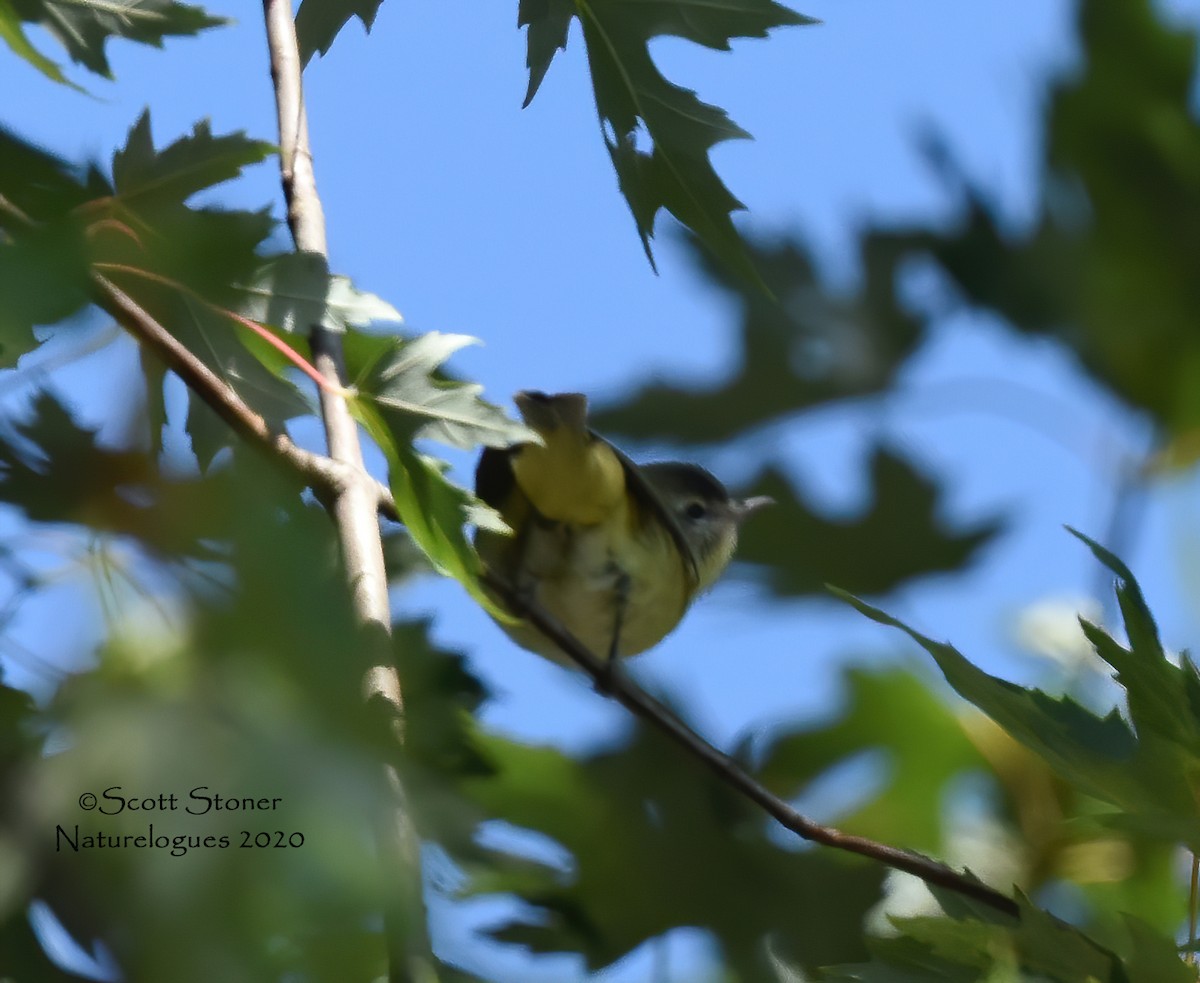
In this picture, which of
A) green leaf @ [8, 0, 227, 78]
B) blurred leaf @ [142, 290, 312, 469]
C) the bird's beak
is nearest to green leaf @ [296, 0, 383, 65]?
green leaf @ [8, 0, 227, 78]

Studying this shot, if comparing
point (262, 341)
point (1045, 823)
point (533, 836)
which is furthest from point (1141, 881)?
point (262, 341)

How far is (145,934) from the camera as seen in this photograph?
0.59 meters

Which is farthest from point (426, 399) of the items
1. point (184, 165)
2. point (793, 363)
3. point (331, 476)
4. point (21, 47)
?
point (793, 363)

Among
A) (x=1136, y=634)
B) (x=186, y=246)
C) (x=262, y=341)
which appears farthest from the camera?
(x=262, y=341)

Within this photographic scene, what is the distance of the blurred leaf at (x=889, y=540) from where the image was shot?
2980 millimetres

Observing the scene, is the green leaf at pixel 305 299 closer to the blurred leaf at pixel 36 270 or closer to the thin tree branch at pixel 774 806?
the blurred leaf at pixel 36 270

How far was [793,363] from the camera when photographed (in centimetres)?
347

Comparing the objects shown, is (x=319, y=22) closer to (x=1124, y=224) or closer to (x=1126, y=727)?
(x=1126, y=727)

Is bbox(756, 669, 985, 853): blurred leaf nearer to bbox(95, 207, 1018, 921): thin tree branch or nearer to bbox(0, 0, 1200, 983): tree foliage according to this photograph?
bbox(0, 0, 1200, 983): tree foliage

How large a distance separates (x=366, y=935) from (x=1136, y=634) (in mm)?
860

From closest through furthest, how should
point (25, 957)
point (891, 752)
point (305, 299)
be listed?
point (25, 957) < point (305, 299) < point (891, 752)

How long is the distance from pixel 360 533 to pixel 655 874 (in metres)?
0.77

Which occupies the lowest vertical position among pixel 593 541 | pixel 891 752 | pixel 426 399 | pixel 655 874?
pixel 891 752

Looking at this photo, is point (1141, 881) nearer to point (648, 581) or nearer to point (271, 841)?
point (648, 581)
